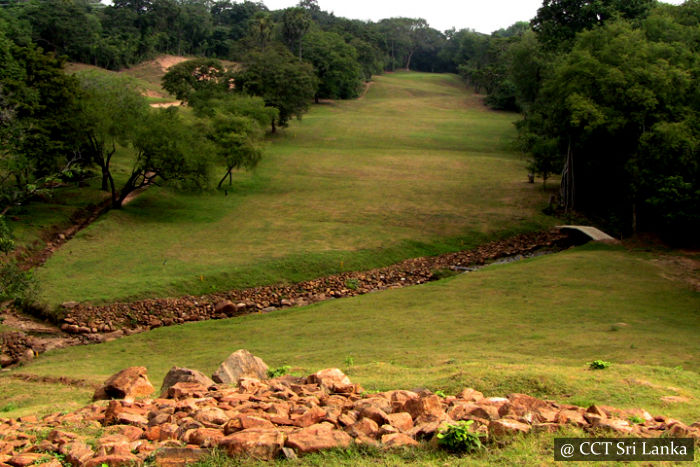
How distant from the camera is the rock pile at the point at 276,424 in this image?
8078mm

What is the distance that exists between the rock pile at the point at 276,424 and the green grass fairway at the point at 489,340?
5.82ft

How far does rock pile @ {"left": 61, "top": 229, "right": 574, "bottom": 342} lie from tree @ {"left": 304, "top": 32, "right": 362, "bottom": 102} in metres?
71.1

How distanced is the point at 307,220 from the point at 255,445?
32.1 m

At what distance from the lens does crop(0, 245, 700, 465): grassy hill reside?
11.5 m

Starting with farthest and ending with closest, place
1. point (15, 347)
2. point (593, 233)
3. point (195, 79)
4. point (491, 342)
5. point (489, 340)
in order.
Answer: point (195, 79) → point (593, 233) → point (15, 347) → point (489, 340) → point (491, 342)

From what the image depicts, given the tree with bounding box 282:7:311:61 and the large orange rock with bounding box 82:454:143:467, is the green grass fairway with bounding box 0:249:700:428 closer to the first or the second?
the large orange rock with bounding box 82:454:143:467

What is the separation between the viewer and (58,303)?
970 inches

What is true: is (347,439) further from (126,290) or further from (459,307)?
(126,290)

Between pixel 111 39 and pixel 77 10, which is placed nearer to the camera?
pixel 77 10

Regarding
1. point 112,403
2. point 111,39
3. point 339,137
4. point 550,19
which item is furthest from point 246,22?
point 112,403

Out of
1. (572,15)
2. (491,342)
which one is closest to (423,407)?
(491,342)

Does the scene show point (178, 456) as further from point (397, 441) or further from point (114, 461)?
point (397, 441)

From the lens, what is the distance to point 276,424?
8.88 metres

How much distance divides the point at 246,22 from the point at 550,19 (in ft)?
348
